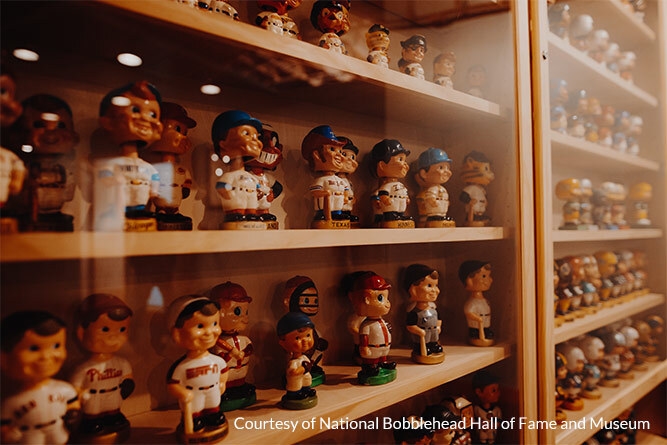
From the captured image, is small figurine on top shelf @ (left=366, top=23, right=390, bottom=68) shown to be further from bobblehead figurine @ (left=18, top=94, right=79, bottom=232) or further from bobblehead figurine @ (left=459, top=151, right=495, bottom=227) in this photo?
bobblehead figurine @ (left=18, top=94, right=79, bottom=232)

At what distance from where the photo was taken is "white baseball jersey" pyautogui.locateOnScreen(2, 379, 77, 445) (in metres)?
0.56

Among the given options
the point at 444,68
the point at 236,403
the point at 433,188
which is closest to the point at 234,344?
the point at 236,403

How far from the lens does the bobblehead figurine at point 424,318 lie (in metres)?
1.03

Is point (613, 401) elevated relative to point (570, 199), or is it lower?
lower

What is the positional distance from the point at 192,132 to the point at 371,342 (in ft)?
1.69

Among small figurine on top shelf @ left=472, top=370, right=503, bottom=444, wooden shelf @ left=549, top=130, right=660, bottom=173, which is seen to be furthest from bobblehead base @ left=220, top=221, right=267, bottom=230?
wooden shelf @ left=549, top=130, right=660, bottom=173

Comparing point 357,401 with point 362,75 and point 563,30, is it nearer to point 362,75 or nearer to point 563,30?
point 362,75

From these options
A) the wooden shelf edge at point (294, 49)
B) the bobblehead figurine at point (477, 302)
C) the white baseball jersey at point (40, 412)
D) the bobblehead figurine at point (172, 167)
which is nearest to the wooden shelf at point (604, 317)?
the bobblehead figurine at point (477, 302)

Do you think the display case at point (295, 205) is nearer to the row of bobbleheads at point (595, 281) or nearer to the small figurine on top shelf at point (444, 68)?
the small figurine on top shelf at point (444, 68)

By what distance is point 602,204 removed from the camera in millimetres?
1535

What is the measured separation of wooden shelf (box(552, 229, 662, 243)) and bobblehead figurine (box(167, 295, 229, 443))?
2.84 ft

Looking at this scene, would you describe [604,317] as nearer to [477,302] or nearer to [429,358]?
[477,302]

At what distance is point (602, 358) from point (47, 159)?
157cm

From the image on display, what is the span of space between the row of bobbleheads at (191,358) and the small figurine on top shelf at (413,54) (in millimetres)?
452
